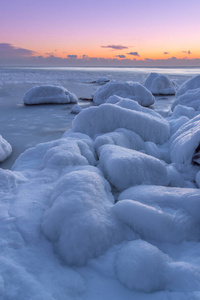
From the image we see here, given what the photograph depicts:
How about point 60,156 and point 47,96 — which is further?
point 47,96

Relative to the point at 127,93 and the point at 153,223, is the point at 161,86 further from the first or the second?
the point at 153,223

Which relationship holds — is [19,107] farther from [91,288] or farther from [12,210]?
[91,288]

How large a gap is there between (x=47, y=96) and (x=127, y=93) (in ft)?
9.70

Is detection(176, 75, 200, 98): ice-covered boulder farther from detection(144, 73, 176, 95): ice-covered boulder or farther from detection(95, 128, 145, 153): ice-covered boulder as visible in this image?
detection(95, 128, 145, 153): ice-covered boulder

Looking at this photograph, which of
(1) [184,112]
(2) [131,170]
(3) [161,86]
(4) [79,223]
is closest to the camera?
(4) [79,223]

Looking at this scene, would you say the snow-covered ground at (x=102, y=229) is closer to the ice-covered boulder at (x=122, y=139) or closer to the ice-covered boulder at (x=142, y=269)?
the ice-covered boulder at (x=142, y=269)

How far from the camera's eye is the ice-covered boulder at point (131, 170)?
2.08 m

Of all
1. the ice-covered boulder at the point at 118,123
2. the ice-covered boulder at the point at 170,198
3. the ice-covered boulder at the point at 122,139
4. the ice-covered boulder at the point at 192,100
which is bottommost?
the ice-covered boulder at the point at 170,198

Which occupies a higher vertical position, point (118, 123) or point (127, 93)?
point (127, 93)

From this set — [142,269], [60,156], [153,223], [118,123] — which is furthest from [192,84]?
[142,269]

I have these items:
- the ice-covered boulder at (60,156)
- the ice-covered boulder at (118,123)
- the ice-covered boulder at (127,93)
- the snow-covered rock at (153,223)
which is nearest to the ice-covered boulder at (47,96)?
the ice-covered boulder at (127,93)

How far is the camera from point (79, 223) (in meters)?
1.42

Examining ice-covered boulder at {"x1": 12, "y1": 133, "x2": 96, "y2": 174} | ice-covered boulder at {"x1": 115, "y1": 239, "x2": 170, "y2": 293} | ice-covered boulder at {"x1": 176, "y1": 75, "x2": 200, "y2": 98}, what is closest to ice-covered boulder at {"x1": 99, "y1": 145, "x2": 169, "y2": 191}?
ice-covered boulder at {"x1": 12, "y1": 133, "x2": 96, "y2": 174}

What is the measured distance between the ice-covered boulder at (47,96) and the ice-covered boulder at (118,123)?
200 inches
